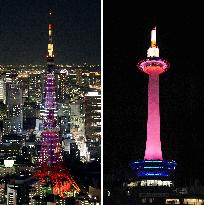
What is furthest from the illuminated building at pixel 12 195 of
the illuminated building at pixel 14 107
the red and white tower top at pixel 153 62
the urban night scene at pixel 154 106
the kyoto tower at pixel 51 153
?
the red and white tower top at pixel 153 62

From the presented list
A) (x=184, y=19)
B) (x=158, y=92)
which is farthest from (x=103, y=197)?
(x=184, y=19)

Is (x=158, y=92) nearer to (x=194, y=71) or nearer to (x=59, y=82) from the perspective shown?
(x=194, y=71)

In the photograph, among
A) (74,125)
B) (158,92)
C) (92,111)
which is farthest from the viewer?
(74,125)

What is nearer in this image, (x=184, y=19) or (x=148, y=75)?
(x=184, y=19)

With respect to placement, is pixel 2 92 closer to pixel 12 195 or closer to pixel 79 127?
pixel 79 127

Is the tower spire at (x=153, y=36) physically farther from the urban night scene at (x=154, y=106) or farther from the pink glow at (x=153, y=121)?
the pink glow at (x=153, y=121)

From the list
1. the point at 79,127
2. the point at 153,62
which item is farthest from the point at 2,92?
the point at 153,62

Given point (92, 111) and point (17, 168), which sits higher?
point (92, 111)

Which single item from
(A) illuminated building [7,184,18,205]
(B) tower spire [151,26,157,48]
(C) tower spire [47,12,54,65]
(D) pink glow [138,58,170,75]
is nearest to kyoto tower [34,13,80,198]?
(C) tower spire [47,12,54,65]
